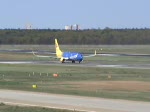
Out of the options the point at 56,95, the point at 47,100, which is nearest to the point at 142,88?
the point at 56,95

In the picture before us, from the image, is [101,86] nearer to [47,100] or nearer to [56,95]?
[56,95]

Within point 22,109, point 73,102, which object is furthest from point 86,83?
point 22,109

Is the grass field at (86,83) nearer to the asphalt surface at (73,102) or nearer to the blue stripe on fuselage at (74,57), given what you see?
the asphalt surface at (73,102)

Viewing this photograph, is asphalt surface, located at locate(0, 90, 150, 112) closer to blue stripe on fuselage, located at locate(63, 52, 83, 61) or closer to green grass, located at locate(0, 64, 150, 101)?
green grass, located at locate(0, 64, 150, 101)

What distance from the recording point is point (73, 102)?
2925 centimetres

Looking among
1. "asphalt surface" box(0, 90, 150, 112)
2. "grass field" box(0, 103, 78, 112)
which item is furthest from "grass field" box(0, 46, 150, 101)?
"grass field" box(0, 103, 78, 112)

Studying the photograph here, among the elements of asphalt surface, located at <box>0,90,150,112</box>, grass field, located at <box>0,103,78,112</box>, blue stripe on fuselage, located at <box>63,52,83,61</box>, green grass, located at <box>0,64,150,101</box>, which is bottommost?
blue stripe on fuselage, located at <box>63,52,83,61</box>

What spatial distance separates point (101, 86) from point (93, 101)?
14132mm

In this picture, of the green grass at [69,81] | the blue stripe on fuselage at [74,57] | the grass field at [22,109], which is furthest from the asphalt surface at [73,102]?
the blue stripe on fuselage at [74,57]

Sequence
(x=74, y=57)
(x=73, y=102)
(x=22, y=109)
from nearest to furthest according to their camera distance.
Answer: (x=22, y=109) → (x=73, y=102) → (x=74, y=57)

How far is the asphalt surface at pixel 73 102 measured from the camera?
26.8 m

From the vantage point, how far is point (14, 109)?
1043 inches

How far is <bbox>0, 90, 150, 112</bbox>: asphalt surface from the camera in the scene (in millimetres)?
26812

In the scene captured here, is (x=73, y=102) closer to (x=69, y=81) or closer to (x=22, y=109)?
(x=22, y=109)
